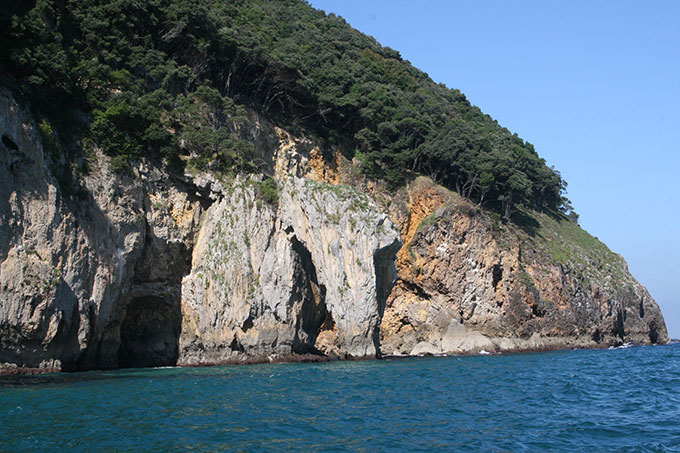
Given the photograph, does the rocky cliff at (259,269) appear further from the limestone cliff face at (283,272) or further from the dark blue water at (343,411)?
the dark blue water at (343,411)

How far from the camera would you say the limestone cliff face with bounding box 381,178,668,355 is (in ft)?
165

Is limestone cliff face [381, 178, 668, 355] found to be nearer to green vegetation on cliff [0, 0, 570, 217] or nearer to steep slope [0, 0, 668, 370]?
steep slope [0, 0, 668, 370]

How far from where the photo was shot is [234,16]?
58.6 m

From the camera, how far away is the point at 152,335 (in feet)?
128

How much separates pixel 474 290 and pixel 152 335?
1076 inches

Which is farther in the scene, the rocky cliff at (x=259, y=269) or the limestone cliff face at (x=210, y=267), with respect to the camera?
the limestone cliff face at (x=210, y=267)

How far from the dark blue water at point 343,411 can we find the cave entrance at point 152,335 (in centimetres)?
976

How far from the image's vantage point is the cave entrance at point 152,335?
38.1 meters

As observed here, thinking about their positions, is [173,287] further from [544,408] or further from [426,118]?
[426,118]

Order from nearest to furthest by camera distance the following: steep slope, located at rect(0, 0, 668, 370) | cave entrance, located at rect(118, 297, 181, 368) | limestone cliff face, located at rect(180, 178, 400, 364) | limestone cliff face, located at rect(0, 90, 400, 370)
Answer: steep slope, located at rect(0, 0, 668, 370)
limestone cliff face, located at rect(0, 90, 400, 370)
limestone cliff face, located at rect(180, 178, 400, 364)
cave entrance, located at rect(118, 297, 181, 368)

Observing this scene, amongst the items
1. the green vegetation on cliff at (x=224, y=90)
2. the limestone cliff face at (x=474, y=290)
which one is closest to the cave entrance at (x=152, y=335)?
the green vegetation on cliff at (x=224, y=90)

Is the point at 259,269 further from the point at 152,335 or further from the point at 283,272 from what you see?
the point at 152,335

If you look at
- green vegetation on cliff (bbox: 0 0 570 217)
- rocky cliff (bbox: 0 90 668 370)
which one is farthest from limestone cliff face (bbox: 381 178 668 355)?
green vegetation on cliff (bbox: 0 0 570 217)

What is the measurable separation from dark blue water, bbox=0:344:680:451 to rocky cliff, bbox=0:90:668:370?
246 inches
